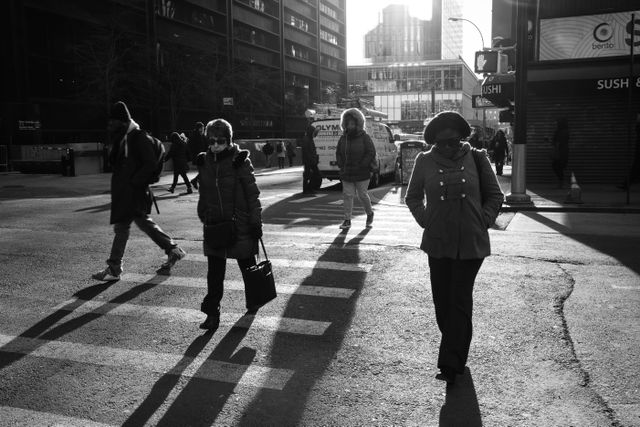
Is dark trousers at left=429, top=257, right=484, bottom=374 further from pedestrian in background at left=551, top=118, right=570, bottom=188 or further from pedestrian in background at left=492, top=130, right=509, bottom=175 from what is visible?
pedestrian in background at left=492, top=130, right=509, bottom=175

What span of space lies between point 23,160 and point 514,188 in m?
24.2

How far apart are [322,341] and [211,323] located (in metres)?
0.97

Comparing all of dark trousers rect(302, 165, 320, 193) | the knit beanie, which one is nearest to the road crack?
the knit beanie

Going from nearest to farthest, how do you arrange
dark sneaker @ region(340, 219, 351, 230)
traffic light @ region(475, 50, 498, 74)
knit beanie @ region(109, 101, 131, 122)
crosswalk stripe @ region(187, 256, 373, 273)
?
knit beanie @ region(109, 101, 131, 122) < crosswalk stripe @ region(187, 256, 373, 273) < dark sneaker @ region(340, 219, 351, 230) < traffic light @ region(475, 50, 498, 74)

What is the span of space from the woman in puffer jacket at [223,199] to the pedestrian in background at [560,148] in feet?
44.7

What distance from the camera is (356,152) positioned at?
10141 mm

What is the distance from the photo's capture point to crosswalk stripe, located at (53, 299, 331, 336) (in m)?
5.14

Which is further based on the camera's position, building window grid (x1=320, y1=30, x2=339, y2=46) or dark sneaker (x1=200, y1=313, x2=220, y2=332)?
building window grid (x1=320, y1=30, x2=339, y2=46)

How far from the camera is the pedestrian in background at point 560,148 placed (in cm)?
1666

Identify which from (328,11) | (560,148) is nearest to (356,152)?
(560,148)

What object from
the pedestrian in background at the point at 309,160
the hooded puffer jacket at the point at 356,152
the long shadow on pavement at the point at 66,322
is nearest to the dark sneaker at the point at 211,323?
the long shadow on pavement at the point at 66,322

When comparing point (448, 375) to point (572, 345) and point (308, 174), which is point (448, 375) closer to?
point (572, 345)

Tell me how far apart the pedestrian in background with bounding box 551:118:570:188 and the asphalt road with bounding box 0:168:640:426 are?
8.35 m

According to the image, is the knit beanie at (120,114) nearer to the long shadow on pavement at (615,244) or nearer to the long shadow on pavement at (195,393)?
the long shadow on pavement at (195,393)
